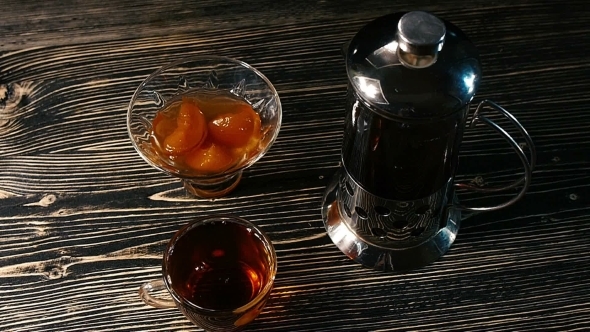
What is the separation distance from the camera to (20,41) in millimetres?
974

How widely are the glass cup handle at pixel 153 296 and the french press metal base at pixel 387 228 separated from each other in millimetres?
192

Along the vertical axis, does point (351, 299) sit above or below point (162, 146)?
below

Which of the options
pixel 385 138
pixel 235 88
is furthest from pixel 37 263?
pixel 385 138

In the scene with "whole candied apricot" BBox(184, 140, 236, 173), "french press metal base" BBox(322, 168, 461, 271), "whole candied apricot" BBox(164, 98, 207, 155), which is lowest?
"french press metal base" BBox(322, 168, 461, 271)

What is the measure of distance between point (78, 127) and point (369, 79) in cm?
42

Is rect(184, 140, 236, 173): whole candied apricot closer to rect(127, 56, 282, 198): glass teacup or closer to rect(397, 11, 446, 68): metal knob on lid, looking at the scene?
rect(127, 56, 282, 198): glass teacup

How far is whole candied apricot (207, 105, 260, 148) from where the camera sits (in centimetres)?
81

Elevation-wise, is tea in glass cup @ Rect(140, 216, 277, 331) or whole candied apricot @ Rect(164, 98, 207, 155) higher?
whole candied apricot @ Rect(164, 98, 207, 155)

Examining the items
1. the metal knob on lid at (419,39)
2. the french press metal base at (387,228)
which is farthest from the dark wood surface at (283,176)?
the metal knob on lid at (419,39)

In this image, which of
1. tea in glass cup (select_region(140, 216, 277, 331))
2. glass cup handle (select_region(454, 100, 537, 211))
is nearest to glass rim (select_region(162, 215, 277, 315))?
tea in glass cup (select_region(140, 216, 277, 331))

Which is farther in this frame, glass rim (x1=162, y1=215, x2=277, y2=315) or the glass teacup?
the glass teacup

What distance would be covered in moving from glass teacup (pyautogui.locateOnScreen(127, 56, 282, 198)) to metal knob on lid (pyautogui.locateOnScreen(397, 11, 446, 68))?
8.9 inches

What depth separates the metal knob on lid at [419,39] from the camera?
62 cm

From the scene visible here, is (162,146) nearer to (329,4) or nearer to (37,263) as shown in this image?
(37,263)
